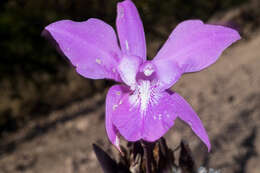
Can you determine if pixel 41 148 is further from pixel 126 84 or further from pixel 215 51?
pixel 215 51

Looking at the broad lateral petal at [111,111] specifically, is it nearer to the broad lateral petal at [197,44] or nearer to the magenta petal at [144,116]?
the magenta petal at [144,116]

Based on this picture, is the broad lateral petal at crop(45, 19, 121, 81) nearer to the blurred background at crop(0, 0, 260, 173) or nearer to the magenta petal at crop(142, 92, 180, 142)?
the magenta petal at crop(142, 92, 180, 142)

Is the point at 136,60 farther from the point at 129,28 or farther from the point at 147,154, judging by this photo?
the point at 147,154

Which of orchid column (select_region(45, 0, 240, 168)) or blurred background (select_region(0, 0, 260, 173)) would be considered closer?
orchid column (select_region(45, 0, 240, 168))

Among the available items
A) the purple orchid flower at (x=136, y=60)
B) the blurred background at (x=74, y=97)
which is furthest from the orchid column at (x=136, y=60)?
the blurred background at (x=74, y=97)

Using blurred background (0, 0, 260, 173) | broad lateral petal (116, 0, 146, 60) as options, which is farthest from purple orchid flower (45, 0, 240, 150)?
blurred background (0, 0, 260, 173)
